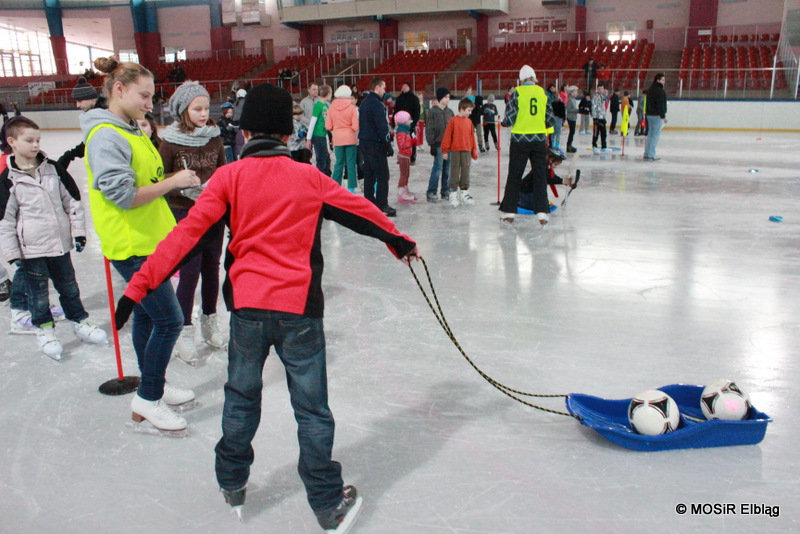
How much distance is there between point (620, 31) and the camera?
71.5 ft

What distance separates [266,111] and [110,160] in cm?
79

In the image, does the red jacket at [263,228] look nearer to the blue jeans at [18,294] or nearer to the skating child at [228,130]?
the blue jeans at [18,294]

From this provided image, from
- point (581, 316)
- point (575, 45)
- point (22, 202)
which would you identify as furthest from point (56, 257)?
point (575, 45)

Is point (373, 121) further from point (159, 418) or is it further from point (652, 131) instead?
point (652, 131)

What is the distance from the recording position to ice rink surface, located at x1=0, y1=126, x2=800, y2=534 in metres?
1.98

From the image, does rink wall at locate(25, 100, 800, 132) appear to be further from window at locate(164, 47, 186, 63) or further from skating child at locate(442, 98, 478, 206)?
window at locate(164, 47, 186, 63)

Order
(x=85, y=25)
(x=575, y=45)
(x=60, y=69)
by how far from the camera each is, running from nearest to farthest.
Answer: (x=575, y=45) → (x=60, y=69) → (x=85, y=25)

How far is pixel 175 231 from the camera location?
175 cm

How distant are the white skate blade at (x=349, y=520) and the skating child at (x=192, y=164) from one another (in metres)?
1.38

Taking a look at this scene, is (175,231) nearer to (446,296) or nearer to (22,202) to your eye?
(22,202)

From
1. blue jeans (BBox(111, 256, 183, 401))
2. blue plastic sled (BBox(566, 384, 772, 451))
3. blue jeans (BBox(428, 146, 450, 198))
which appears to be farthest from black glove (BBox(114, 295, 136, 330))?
blue jeans (BBox(428, 146, 450, 198))

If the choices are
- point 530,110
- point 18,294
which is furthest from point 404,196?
point 18,294

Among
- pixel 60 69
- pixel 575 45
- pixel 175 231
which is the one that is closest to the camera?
pixel 175 231

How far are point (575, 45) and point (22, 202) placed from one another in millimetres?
20861
